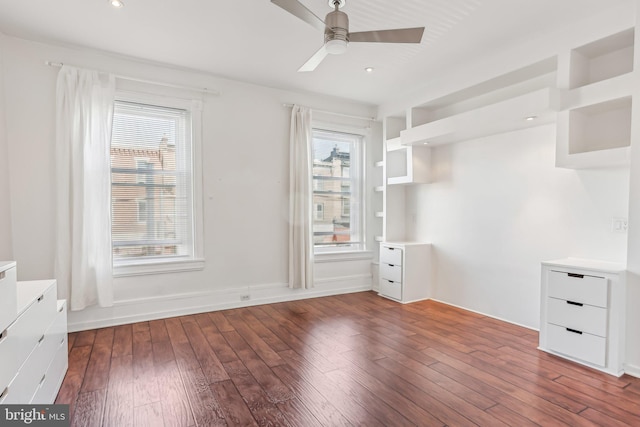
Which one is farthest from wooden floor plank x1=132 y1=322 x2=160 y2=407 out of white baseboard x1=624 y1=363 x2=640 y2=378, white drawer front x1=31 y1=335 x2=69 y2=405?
white baseboard x1=624 y1=363 x2=640 y2=378

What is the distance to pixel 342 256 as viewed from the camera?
188 inches

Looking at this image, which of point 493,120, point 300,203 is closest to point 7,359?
point 300,203

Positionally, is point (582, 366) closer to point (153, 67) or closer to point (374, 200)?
point (374, 200)

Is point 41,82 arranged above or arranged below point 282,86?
below

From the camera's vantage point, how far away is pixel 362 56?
3.27m

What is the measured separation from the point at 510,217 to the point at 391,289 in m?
1.75

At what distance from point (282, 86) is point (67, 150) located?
246cm

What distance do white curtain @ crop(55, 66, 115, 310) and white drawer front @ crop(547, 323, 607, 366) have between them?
4.13 meters

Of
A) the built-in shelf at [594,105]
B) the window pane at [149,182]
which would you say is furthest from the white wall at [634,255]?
the window pane at [149,182]

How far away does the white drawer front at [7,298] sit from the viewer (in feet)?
4.57

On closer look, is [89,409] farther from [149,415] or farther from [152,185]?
[152,185]

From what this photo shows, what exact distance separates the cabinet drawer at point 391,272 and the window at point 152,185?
2512mm

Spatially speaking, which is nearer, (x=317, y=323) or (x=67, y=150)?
(x=67, y=150)

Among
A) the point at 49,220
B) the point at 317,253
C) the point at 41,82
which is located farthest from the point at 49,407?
the point at 317,253
